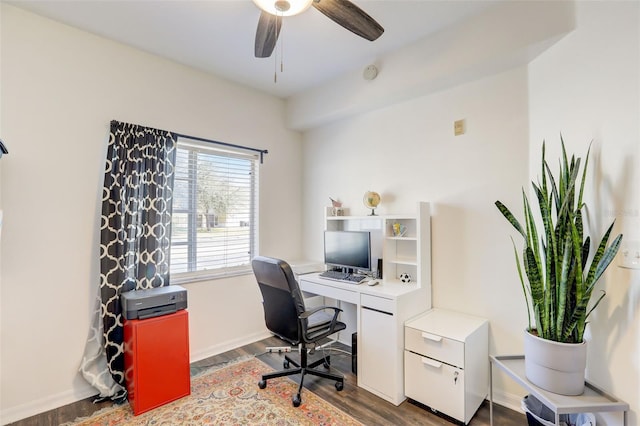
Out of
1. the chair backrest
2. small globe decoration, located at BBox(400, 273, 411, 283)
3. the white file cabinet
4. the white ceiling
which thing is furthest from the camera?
small globe decoration, located at BBox(400, 273, 411, 283)

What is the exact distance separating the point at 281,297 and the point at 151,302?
0.94m

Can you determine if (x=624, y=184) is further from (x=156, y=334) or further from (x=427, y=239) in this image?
(x=156, y=334)

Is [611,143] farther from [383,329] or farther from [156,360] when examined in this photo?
[156,360]

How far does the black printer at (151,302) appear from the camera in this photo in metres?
2.12

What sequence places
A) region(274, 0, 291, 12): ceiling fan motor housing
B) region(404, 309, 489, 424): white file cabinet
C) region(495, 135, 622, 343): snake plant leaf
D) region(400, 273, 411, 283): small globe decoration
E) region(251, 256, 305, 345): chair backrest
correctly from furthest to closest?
region(400, 273, 411, 283): small globe decoration
region(251, 256, 305, 345): chair backrest
region(404, 309, 489, 424): white file cabinet
region(274, 0, 291, 12): ceiling fan motor housing
region(495, 135, 622, 343): snake plant leaf

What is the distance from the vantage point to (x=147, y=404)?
6.86ft

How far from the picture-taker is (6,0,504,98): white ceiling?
6.66 ft

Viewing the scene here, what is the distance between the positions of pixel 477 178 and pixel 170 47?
2756 millimetres

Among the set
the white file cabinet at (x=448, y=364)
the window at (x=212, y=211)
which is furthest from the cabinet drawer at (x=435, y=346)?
the window at (x=212, y=211)

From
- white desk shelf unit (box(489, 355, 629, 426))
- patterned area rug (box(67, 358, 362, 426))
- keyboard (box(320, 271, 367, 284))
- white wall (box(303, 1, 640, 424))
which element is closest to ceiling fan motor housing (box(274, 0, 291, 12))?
white wall (box(303, 1, 640, 424))

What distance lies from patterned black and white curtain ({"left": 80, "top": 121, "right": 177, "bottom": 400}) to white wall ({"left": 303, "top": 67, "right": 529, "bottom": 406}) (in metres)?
1.90

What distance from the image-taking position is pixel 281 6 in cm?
155

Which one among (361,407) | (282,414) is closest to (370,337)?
(361,407)

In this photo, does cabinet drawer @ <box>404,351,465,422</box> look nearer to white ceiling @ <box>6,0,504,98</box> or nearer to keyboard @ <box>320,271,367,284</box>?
keyboard @ <box>320,271,367,284</box>
